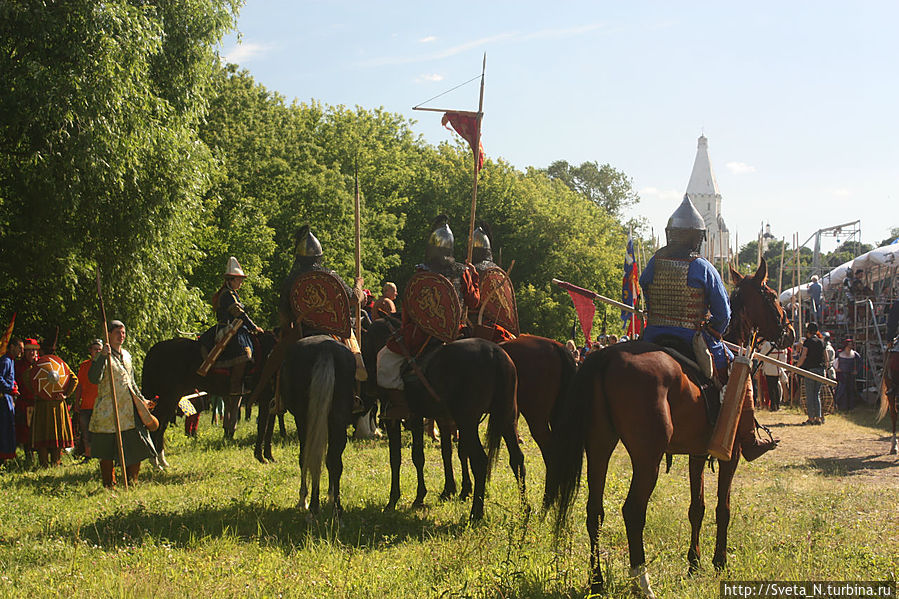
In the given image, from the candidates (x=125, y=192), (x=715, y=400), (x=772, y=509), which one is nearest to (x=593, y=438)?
(x=715, y=400)

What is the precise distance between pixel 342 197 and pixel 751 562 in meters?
26.6

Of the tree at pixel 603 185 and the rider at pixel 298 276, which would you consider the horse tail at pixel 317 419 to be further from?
the tree at pixel 603 185

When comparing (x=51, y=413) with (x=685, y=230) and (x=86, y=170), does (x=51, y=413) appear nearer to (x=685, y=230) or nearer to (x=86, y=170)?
(x=86, y=170)

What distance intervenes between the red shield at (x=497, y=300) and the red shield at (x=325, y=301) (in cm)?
192

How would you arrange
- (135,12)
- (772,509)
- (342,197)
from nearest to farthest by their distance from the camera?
(772,509) → (135,12) → (342,197)

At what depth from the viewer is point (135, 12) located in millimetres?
13320

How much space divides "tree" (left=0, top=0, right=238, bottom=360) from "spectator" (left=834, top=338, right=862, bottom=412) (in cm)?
1587

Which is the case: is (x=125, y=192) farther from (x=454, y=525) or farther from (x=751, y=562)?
(x=751, y=562)

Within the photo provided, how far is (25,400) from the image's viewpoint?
11.7 m

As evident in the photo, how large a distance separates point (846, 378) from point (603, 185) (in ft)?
146

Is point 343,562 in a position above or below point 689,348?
below

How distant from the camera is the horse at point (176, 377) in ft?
35.8

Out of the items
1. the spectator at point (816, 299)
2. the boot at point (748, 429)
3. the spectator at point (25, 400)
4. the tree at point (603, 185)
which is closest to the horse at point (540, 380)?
the boot at point (748, 429)

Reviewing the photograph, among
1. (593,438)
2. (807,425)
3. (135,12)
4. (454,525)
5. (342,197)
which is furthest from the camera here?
(342,197)
